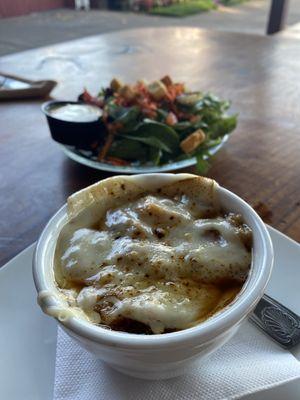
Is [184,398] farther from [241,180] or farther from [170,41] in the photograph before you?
[170,41]

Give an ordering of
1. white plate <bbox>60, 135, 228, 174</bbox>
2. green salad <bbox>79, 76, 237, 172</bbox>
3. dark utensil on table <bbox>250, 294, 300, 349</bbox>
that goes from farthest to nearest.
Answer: green salad <bbox>79, 76, 237, 172</bbox>, white plate <bbox>60, 135, 228, 174</bbox>, dark utensil on table <bbox>250, 294, 300, 349</bbox>

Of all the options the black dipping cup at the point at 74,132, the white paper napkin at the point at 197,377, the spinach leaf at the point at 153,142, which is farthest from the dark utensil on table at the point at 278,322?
the black dipping cup at the point at 74,132

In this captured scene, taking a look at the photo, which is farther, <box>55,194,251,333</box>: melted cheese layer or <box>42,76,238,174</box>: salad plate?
<box>42,76,238,174</box>: salad plate

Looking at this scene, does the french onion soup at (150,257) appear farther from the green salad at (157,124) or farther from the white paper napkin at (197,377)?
the green salad at (157,124)

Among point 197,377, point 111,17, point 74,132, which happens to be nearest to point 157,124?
point 74,132

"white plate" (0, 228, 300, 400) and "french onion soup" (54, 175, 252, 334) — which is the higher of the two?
"french onion soup" (54, 175, 252, 334)

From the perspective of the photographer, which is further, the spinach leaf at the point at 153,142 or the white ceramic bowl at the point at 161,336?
the spinach leaf at the point at 153,142

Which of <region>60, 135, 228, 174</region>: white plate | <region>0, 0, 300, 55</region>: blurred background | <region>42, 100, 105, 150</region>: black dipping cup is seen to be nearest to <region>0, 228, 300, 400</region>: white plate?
<region>60, 135, 228, 174</region>: white plate

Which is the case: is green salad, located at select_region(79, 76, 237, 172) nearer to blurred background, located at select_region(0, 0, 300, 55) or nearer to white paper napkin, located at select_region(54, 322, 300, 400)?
white paper napkin, located at select_region(54, 322, 300, 400)
